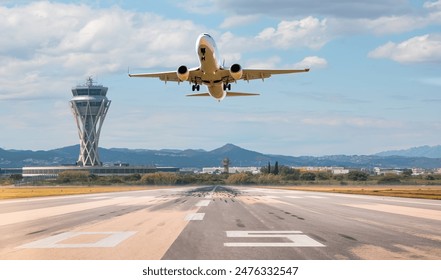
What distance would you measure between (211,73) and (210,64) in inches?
104

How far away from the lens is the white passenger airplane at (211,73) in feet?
150

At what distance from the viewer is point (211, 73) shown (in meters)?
50.5

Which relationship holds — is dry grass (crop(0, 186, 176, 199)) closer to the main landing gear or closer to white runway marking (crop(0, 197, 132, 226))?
the main landing gear

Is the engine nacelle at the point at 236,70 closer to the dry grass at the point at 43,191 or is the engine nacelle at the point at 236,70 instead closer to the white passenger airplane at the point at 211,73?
the white passenger airplane at the point at 211,73

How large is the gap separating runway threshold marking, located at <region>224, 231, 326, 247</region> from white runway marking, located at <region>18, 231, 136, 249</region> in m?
4.33

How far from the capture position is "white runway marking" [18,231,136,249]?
19.9m

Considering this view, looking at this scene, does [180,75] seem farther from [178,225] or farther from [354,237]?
[354,237]

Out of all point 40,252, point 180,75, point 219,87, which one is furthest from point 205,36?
point 40,252

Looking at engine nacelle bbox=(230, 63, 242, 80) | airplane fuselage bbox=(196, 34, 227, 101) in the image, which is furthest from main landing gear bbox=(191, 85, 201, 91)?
engine nacelle bbox=(230, 63, 242, 80)

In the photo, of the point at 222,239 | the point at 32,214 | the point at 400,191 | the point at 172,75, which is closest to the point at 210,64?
the point at 172,75

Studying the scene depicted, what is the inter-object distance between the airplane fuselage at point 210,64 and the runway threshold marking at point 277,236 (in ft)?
75.5

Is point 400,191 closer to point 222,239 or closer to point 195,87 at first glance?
point 195,87
